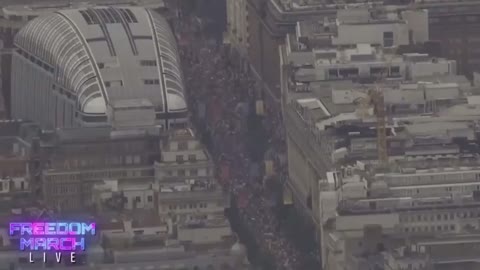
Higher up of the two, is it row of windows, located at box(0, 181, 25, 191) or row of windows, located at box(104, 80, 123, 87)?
row of windows, located at box(104, 80, 123, 87)

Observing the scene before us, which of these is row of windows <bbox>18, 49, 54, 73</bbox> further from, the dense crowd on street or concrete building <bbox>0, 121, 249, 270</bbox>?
concrete building <bbox>0, 121, 249, 270</bbox>

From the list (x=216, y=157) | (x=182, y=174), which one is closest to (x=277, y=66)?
(x=216, y=157)

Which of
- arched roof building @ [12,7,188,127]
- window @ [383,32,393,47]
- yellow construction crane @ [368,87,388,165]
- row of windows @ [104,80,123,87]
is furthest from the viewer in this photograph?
window @ [383,32,393,47]

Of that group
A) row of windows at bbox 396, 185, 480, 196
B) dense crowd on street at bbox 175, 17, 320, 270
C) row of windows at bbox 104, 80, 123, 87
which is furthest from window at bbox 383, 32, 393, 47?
row of windows at bbox 396, 185, 480, 196

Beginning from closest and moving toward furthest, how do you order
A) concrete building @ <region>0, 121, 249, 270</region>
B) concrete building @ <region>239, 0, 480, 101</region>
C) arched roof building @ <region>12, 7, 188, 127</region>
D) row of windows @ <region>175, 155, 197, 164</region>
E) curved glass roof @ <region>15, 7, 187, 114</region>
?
concrete building @ <region>0, 121, 249, 270</region>
row of windows @ <region>175, 155, 197, 164</region>
arched roof building @ <region>12, 7, 188, 127</region>
curved glass roof @ <region>15, 7, 187, 114</region>
concrete building @ <region>239, 0, 480, 101</region>

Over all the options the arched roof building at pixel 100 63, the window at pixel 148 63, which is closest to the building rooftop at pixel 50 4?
the arched roof building at pixel 100 63

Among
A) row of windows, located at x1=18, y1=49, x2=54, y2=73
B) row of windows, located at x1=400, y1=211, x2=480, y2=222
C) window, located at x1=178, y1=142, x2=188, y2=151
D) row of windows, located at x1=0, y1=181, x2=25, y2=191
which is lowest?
row of windows, located at x1=400, y1=211, x2=480, y2=222

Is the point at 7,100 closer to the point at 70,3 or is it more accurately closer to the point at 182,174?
the point at 70,3


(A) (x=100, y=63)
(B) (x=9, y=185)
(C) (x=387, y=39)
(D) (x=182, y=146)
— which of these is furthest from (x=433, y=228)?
(C) (x=387, y=39)
